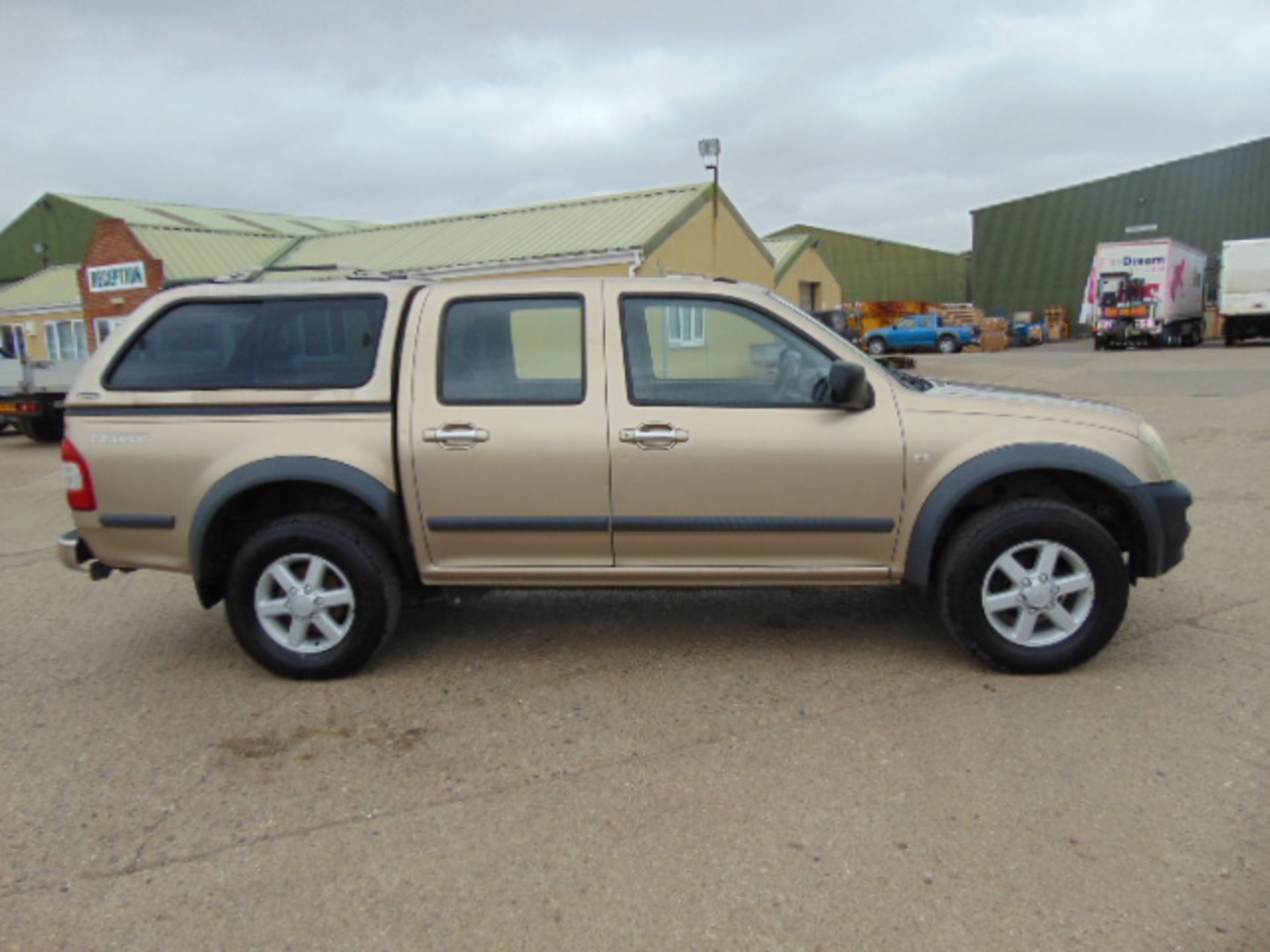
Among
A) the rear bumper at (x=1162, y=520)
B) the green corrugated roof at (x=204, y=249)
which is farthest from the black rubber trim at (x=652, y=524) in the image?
the green corrugated roof at (x=204, y=249)

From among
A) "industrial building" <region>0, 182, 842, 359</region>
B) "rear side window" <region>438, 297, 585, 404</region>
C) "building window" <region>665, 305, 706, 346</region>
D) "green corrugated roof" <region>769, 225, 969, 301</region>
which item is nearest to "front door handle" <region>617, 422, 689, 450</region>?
"rear side window" <region>438, 297, 585, 404</region>

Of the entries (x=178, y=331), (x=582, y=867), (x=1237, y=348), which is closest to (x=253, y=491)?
(x=178, y=331)

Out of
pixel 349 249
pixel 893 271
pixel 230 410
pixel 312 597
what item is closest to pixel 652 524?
pixel 312 597

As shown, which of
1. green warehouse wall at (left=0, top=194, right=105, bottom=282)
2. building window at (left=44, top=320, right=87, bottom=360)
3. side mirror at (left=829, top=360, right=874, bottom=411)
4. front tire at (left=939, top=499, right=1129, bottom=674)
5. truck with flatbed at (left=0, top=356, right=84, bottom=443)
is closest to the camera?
side mirror at (left=829, top=360, right=874, bottom=411)

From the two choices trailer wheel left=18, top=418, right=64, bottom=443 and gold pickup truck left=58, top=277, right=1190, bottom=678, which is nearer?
gold pickup truck left=58, top=277, right=1190, bottom=678

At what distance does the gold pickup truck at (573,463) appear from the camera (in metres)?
3.69

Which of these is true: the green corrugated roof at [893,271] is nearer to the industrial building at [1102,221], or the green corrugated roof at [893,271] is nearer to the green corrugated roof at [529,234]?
the industrial building at [1102,221]

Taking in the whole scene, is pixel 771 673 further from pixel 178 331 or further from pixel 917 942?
pixel 178 331

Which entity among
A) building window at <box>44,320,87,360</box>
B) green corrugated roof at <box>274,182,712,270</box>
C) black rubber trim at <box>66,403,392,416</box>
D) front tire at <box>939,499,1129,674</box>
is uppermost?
green corrugated roof at <box>274,182,712,270</box>

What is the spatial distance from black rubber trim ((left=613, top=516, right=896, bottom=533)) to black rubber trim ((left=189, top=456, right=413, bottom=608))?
1036 millimetres

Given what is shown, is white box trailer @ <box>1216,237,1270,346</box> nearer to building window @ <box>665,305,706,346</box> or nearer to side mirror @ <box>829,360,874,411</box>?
side mirror @ <box>829,360,874,411</box>

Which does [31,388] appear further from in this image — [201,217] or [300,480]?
[201,217]

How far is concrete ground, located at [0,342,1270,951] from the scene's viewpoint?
2.35 m

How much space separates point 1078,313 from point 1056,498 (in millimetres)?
48865
